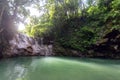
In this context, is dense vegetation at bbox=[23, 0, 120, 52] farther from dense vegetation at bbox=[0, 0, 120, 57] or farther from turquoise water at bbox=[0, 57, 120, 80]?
turquoise water at bbox=[0, 57, 120, 80]

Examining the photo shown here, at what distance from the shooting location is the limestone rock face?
15.6m

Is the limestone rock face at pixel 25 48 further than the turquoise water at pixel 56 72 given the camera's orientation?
Yes

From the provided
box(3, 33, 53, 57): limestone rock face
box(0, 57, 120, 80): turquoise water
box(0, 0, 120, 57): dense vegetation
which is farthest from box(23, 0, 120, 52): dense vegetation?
box(0, 57, 120, 80): turquoise water

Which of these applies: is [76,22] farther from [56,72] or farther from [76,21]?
[56,72]

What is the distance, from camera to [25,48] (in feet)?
58.1

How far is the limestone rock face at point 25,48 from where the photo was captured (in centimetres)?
1560

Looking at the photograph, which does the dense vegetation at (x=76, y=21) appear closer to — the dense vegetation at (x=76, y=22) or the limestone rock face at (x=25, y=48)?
the dense vegetation at (x=76, y=22)

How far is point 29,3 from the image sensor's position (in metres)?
14.4

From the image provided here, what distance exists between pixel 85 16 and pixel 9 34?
12.7 metres

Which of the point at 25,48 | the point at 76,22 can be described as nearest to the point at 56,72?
the point at 25,48

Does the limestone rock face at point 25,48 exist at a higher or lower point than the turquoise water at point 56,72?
higher

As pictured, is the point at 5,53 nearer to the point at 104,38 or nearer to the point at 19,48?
the point at 19,48

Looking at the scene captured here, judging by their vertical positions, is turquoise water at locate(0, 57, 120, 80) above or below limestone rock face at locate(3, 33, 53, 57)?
below

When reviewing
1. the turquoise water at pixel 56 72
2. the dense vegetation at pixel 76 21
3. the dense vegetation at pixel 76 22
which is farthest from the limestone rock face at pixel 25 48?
the turquoise water at pixel 56 72
